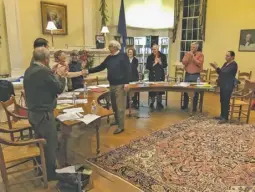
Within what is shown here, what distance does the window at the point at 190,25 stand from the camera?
805cm

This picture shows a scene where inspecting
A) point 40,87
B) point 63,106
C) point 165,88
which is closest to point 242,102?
point 165,88

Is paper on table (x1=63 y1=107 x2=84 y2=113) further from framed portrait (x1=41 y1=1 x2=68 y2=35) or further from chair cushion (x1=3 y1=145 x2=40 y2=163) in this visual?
framed portrait (x1=41 y1=1 x2=68 y2=35)

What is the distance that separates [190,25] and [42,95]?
7.28 metres

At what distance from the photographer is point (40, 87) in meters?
2.18

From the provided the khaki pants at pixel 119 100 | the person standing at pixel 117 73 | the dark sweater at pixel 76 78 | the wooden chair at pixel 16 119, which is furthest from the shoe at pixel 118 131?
the wooden chair at pixel 16 119

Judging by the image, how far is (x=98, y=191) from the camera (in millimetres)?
2502

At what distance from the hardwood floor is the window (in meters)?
2.94

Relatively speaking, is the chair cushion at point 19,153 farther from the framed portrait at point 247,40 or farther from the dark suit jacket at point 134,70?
the framed portrait at point 247,40

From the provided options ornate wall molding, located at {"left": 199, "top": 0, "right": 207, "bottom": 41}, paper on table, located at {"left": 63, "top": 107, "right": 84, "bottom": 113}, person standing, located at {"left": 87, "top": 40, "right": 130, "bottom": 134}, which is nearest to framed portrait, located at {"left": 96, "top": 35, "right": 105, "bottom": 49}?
person standing, located at {"left": 87, "top": 40, "right": 130, "bottom": 134}

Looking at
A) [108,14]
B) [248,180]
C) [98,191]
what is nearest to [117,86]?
[98,191]

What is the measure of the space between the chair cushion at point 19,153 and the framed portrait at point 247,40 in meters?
6.56

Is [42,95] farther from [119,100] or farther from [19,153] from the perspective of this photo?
[119,100]

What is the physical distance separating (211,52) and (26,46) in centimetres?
566

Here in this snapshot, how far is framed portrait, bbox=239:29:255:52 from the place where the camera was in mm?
6709
